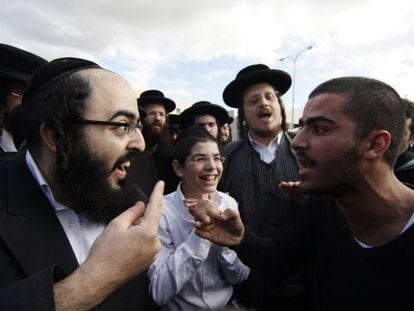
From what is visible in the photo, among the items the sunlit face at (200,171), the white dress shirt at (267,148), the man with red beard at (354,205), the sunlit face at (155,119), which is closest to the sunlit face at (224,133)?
the sunlit face at (155,119)

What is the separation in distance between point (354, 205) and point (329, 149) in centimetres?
33

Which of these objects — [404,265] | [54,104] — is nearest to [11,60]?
[54,104]

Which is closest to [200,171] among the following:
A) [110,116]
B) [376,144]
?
[110,116]

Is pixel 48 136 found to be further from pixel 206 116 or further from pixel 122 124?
pixel 206 116

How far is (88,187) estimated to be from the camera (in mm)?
1700

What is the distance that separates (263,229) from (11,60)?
2.75m

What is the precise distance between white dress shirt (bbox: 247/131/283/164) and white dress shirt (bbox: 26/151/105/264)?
1.98 m

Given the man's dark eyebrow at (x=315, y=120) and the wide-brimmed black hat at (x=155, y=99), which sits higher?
the wide-brimmed black hat at (x=155, y=99)

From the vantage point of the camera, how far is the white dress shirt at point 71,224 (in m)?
1.58

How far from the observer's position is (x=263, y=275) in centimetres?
274

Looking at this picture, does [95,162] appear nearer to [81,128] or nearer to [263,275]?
[81,128]

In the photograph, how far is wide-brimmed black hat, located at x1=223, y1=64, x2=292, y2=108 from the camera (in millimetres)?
3464

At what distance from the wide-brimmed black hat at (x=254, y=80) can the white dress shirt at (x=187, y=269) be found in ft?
5.02

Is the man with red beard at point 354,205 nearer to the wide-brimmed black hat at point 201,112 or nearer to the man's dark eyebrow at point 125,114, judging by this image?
the man's dark eyebrow at point 125,114
